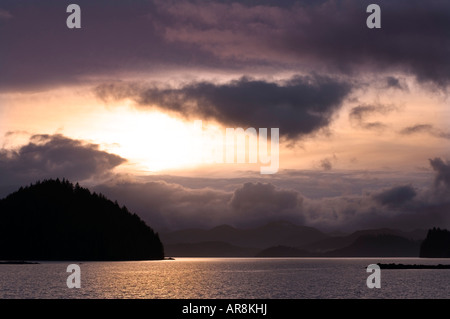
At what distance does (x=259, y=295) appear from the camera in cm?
11662
